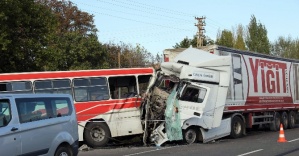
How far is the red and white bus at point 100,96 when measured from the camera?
14.9 metres

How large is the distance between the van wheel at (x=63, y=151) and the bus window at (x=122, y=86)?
5700 millimetres

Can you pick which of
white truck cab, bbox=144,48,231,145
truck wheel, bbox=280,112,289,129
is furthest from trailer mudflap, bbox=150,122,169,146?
truck wheel, bbox=280,112,289,129

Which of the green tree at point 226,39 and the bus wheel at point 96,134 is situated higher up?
the green tree at point 226,39

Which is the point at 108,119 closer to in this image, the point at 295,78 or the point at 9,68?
the point at 9,68

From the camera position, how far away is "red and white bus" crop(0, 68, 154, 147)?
14.9 meters

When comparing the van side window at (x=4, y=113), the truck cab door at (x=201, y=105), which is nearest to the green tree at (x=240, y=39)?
the truck cab door at (x=201, y=105)

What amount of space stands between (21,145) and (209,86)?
9063 mm

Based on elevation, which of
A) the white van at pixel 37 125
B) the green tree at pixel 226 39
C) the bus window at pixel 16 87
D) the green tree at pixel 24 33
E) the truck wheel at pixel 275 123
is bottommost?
the truck wheel at pixel 275 123

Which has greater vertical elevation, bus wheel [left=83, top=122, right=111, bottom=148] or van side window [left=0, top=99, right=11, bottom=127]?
van side window [left=0, top=99, right=11, bottom=127]

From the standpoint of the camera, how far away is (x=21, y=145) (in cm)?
862

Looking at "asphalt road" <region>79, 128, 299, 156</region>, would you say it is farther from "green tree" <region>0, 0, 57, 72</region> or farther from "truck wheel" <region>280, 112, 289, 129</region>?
"green tree" <region>0, 0, 57, 72</region>

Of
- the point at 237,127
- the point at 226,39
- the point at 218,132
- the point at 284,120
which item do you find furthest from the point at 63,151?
the point at 226,39

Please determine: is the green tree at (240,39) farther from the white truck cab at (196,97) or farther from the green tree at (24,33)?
the white truck cab at (196,97)

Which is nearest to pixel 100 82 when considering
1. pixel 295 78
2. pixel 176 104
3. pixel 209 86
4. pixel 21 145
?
pixel 176 104
